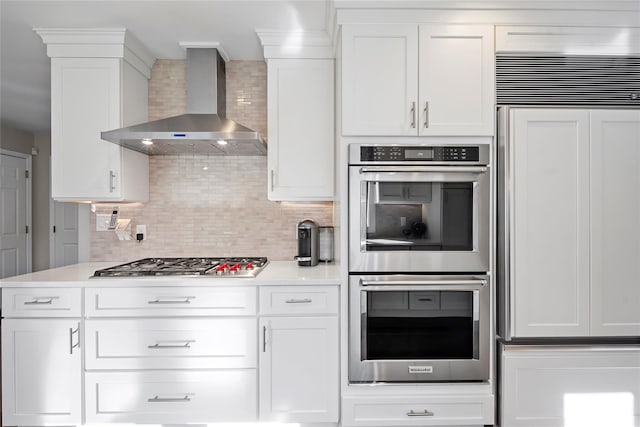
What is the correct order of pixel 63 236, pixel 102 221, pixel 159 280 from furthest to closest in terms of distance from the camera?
pixel 63 236, pixel 102 221, pixel 159 280

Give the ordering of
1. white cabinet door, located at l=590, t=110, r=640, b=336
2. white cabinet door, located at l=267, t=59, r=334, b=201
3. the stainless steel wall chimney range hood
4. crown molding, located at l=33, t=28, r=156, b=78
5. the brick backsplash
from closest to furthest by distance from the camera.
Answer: white cabinet door, located at l=590, t=110, r=640, b=336 → the stainless steel wall chimney range hood → crown molding, located at l=33, t=28, r=156, b=78 → white cabinet door, located at l=267, t=59, r=334, b=201 → the brick backsplash

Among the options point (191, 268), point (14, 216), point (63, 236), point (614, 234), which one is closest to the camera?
point (614, 234)

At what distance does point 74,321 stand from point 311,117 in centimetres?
181

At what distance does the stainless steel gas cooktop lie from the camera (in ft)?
7.21

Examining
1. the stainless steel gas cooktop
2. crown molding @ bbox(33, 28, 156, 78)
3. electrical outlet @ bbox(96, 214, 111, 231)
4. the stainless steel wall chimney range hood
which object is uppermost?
crown molding @ bbox(33, 28, 156, 78)

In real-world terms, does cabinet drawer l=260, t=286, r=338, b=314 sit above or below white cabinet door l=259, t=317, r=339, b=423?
above

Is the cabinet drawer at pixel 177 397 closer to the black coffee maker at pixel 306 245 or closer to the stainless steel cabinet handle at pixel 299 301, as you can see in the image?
the stainless steel cabinet handle at pixel 299 301

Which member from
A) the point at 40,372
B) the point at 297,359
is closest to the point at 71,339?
the point at 40,372

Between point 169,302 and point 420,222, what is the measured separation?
4.67 feet

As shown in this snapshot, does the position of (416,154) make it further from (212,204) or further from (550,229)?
(212,204)

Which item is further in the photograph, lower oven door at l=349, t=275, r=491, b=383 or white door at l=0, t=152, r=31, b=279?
white door at l=0, t=152, r=31, b=279

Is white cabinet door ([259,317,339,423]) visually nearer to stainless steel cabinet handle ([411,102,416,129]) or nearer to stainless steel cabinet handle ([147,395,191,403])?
stainless steel cabinet handle ([147,395,191,403])

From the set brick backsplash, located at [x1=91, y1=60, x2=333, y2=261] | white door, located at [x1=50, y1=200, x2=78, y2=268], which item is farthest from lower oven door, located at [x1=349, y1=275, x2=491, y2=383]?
white door, located at [x1=50, y1=200, x2=78, y2=268]

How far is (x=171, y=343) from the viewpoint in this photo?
6.88 feet
